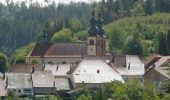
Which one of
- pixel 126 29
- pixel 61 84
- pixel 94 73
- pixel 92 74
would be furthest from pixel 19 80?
pixel 126 29

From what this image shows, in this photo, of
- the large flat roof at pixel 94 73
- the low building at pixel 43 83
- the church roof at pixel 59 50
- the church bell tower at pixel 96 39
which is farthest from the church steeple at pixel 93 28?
the low building at pixel 43 83

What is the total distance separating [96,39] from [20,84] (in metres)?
36.9

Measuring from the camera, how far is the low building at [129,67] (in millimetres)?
77750

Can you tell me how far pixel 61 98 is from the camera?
61.2m

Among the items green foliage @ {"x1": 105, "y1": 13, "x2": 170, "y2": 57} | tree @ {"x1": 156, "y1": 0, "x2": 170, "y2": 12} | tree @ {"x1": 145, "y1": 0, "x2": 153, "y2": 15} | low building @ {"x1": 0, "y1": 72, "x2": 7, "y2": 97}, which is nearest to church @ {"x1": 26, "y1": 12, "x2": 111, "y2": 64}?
green foliage @ {"x1": 105, "y1": 13, "x2": 170, "y2": 57}

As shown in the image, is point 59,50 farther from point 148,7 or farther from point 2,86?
point 148,7

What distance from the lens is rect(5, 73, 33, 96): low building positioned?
6394cm

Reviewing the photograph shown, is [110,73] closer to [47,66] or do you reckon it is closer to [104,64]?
[104,64]

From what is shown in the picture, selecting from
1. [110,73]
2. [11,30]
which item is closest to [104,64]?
[110,73]

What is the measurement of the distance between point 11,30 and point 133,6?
1991 inches

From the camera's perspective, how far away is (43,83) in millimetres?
65438

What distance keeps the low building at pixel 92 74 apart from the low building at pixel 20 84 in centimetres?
462

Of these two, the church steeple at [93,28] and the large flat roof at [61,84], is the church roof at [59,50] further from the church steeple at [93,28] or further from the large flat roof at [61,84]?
the large flat roof at [61,84]

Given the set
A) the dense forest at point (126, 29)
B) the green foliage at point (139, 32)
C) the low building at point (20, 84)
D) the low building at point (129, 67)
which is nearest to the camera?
the low building at point (20, 84)
